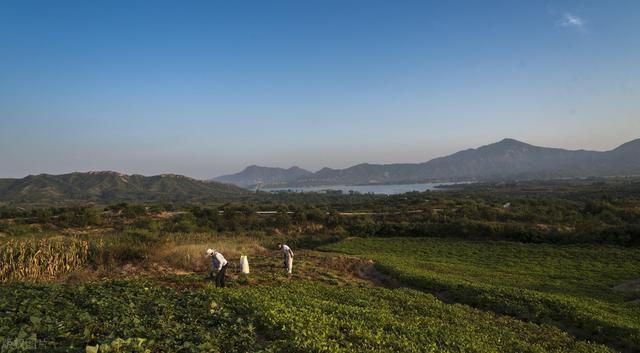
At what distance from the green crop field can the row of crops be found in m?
1.68

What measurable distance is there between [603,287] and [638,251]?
49.3 ft

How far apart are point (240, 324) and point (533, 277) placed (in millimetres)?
22639

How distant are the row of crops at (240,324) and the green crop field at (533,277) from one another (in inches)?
66.2

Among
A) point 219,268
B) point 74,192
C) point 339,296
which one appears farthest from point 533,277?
point 74,192

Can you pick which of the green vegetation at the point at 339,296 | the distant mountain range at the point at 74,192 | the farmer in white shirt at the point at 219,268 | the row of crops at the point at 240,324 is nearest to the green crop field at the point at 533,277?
the green vegetation at the point at 339,296

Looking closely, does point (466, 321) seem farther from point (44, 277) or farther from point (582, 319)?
point (44, 277)

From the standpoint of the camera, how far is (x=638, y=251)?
1292 inches

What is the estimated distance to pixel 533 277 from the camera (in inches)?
1012

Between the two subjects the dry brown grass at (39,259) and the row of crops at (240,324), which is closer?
the row of crops at (240,324)

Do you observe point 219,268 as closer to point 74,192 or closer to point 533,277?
point 533,277

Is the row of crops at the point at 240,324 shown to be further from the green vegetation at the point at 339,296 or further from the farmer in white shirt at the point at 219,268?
the farmer in white shirt at the point at 219,268

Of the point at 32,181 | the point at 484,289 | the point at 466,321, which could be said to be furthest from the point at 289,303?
the point at 32,181

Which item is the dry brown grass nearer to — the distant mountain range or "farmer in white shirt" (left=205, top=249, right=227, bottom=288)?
"farmer in white shirt" (left=205, top=249, right=227, bottom=288)

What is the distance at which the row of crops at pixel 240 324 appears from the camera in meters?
8.83
